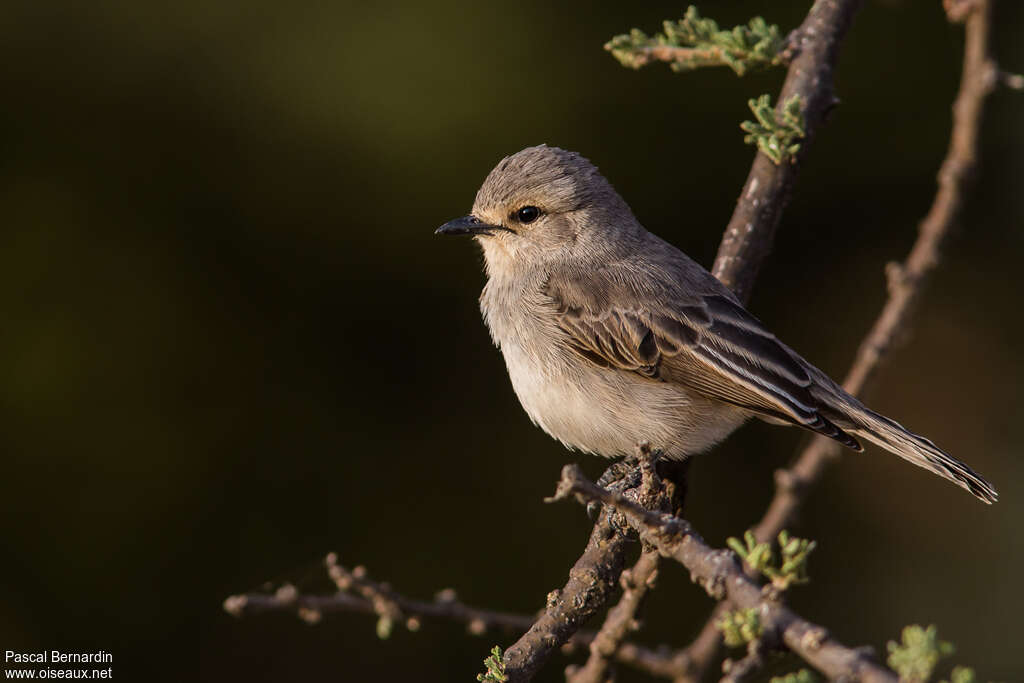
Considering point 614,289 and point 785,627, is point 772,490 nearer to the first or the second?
point 614,289

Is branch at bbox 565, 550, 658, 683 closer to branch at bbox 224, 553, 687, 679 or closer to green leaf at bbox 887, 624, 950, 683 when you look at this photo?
branch at bbox 224, 553, 687, 679

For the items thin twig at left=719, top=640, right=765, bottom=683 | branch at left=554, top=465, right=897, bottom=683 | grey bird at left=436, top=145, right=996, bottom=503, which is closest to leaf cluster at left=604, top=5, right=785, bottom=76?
grey bird at left=436, top=145, right=996, bottom=503

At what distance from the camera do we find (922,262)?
13.5ft

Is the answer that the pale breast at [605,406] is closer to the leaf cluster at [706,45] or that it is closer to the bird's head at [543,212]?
the bird's head at [543,212]

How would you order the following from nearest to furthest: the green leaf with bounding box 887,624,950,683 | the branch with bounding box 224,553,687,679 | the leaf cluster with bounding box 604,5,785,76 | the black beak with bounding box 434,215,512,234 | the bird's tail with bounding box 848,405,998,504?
the green leaf with bounding box 887,624,950,683 → the branch with bounding box 224,553,687,679 → the bird's tail with bounding box 848,405,998,504 → the leaf cluster with bounding box 604,5,785,76 → the black beak with bounding box 434,215,512,234

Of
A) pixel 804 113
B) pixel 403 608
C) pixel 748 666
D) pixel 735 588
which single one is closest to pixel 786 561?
pixel 735 588

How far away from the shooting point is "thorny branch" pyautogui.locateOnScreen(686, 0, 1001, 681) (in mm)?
4004

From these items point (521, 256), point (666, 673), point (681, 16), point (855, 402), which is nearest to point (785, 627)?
point (666, 673)

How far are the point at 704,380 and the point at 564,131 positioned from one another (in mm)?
1548

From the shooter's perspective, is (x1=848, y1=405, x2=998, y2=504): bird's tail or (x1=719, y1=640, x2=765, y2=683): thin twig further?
(x1=848, y1=405, x2=998, y2=504): bird's tail

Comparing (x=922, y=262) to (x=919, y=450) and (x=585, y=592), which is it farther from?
(x=585, y=592)

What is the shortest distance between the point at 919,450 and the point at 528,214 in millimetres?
2003

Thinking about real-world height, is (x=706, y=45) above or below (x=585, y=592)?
above

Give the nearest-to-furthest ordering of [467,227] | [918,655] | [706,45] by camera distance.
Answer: [918,655] → [706,45] → [467,227]
